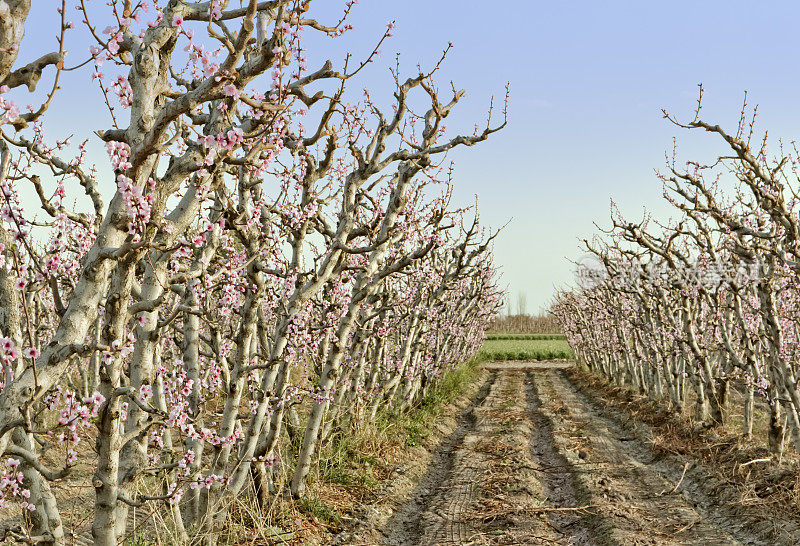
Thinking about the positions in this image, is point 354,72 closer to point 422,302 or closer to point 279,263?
point 279,263

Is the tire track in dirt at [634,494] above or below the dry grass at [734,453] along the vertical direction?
below

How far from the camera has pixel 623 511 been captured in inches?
313

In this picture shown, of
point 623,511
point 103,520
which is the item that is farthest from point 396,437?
point 103,520

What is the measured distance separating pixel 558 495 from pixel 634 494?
114cm

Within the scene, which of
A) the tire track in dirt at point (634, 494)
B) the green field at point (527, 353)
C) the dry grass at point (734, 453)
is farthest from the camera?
the green field at point (527, 353)

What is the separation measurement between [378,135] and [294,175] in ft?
4.60

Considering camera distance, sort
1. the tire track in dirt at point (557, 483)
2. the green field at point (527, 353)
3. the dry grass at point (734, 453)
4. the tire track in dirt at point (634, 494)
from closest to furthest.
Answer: the tire track in dirt at point (634, 494)
the tire track in dirt at point (557, 483)
the dry grass at point (734, 453)
the green field at point (527, 353)

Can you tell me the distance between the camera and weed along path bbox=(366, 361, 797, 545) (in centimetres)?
722

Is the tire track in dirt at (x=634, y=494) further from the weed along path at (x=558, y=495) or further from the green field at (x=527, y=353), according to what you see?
the green field at (x=527, y=353)

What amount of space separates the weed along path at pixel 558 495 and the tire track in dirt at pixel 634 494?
0.05 feet

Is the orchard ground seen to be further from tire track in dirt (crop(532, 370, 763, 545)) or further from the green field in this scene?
the green field

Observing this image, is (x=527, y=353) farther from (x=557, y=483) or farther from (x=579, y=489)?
(x=579, y=489)

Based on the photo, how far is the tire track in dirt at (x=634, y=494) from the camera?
7.20m

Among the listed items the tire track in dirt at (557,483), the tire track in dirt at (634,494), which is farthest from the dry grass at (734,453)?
the tire track in dirt at (557,483)
